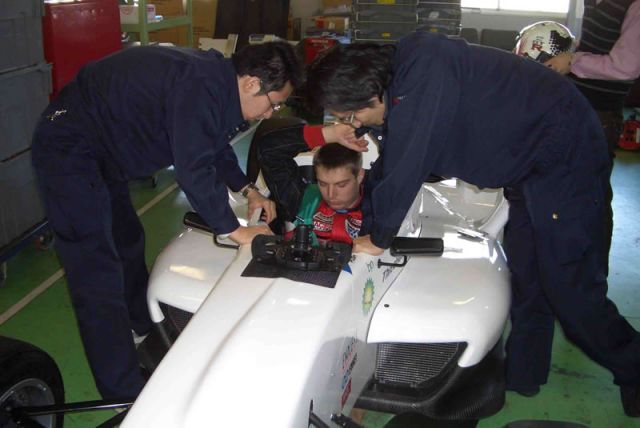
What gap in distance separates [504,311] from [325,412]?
89 cm

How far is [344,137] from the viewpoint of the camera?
260cm

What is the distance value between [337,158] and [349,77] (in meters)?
0.63

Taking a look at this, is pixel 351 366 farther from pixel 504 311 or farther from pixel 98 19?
pixel 98 19

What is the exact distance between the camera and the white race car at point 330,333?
1.52m

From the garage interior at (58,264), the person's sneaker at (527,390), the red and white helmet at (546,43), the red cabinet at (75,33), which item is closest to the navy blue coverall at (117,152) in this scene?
the garage interior at (58,264)

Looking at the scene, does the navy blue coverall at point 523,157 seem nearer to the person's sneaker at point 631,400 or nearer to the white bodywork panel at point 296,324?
the person's sneaker at point 631,400

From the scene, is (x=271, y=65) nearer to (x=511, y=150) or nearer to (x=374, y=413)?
(x=511, y=150)

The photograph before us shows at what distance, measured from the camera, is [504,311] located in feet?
7.72

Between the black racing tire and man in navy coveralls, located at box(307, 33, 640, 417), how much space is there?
1.08 m

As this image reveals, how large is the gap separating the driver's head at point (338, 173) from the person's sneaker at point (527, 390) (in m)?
1.03

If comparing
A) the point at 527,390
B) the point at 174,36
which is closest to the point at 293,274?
the point at 527,390

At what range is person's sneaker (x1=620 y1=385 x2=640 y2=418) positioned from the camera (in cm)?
252

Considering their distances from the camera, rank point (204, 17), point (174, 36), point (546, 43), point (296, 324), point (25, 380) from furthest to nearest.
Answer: point (204, 17)
point (174, 36)
point (546, 43)
point (25, 380)
point (296, 324)

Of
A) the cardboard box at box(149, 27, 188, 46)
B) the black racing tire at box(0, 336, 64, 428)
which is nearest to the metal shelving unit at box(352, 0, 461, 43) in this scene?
the cardboard box at box(149, 27, 188, 46)
